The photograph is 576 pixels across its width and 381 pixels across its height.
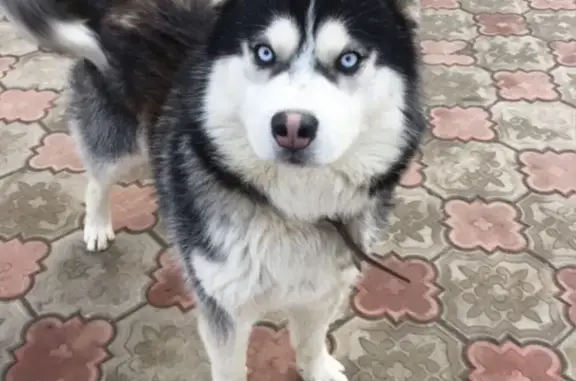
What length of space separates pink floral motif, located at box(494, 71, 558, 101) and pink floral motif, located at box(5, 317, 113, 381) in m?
1.59

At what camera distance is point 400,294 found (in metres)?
1.68

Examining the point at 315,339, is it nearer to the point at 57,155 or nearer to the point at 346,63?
the point at 346,63

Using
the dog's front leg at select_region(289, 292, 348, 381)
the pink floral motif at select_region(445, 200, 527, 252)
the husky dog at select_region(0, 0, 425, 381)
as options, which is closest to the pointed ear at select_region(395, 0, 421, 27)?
the husky dog at select_region(0, 0, 425, 381)

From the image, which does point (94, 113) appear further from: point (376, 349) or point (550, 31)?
point (550, 31)

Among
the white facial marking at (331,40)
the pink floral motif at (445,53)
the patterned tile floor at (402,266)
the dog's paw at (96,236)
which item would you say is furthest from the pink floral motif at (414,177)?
the white facial marking at (331,40)

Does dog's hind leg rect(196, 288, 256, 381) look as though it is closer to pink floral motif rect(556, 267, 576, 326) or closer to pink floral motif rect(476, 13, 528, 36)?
pink floral motif rect(556, 267, 576, 326)

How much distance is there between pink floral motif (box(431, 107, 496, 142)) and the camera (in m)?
2.20

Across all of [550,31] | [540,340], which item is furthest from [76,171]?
[550,31]

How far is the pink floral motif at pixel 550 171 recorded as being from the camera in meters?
2.01

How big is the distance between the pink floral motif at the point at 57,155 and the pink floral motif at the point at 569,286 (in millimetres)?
1369

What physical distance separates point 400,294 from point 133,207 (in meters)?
0.78

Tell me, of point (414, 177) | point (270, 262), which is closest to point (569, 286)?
point (414, 177)

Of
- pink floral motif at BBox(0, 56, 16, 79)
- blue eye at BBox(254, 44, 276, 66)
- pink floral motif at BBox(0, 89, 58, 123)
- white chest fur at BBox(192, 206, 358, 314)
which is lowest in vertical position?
pink floral motif at BBox(0, 89, 58, 123)

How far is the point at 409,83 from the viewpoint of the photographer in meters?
1.05
